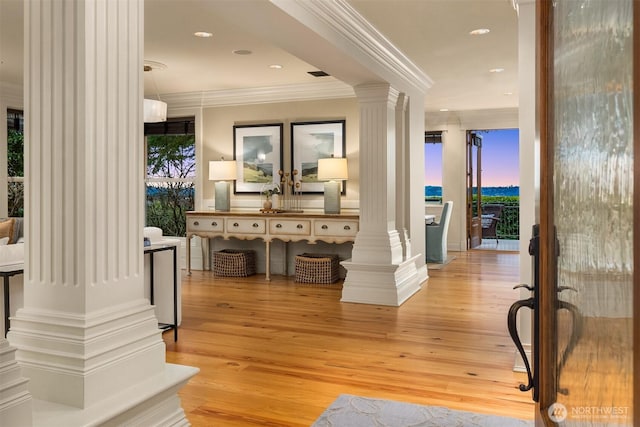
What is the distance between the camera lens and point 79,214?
1.72 m

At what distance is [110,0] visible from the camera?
180cm

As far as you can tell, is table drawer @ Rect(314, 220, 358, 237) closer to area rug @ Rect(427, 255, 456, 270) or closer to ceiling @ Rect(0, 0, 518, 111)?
ceiling @ Rect(0, 0, 518, 111)

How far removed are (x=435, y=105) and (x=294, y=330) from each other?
5777 mm

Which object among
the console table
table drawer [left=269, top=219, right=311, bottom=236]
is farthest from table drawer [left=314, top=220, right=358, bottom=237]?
table drawer [left=269, top=219, right=311, bottom=236]

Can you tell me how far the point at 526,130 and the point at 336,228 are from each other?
3.43 metres

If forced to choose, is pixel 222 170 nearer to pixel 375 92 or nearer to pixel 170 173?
pixel 170 173

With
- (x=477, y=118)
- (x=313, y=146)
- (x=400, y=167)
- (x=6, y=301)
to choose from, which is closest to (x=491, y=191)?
(x=477, y=118)

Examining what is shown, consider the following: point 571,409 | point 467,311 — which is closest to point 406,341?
point 467,311

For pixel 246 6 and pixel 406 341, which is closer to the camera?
pixel 246 6

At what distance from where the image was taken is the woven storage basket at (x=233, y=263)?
7.32 meters

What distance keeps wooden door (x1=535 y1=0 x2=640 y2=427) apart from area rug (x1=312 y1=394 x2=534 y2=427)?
192cm

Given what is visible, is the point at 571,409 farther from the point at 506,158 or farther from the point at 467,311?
the point at 506,158

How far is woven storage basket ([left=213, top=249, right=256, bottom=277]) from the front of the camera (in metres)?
7.32

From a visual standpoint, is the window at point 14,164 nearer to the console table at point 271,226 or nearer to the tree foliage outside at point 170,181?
the tree foliage outside at point 170,181
